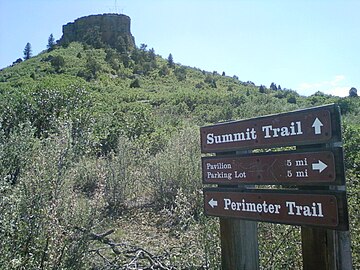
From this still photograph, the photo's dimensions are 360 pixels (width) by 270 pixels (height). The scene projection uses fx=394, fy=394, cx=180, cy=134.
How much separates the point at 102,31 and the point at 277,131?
2269 inches

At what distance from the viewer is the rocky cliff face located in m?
53.8

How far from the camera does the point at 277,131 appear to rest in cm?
270

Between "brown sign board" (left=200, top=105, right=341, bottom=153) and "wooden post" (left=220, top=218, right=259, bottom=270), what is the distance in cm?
61

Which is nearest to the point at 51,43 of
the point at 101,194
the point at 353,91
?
the point at 353,91

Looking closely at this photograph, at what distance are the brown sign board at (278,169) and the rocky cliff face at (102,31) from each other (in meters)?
51.1

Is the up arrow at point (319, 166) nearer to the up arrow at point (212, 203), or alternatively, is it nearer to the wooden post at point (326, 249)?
the wooden post at point (326, 249)

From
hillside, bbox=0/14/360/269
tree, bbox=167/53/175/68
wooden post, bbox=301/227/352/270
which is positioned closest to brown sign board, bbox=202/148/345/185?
wooden post, bbox=301/227/352/270

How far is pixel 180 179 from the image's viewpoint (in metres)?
7.80

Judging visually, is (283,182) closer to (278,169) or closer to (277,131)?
(278,169)

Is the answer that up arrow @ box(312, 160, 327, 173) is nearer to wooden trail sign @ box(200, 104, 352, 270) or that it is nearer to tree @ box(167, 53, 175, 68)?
wooden trail sign @ box(200, 104, 352, 270)

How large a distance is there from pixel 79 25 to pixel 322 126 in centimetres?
6179

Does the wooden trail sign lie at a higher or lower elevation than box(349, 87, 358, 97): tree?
lower

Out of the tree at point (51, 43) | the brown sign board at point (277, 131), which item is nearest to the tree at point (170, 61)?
the tree at point (51, 43)

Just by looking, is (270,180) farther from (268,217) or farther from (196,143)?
(196,143)
